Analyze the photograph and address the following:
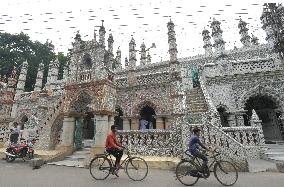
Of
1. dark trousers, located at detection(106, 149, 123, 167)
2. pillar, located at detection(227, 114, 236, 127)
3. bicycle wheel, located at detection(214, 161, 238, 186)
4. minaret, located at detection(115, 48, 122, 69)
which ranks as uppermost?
minaret, located at detection(115, 48, 122, 69)

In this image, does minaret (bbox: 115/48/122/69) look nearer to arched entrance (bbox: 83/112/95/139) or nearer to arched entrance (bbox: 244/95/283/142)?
arched entrance (bbox: 83/112/95/139)

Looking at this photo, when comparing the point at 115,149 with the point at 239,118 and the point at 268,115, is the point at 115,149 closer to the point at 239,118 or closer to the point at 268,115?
the point at 239,118

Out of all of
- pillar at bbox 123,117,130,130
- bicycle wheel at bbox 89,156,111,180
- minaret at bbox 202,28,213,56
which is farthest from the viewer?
minaret at bbox 202,28,213,56

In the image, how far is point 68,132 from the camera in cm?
1267

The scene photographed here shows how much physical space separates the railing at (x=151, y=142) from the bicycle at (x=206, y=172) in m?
3.72

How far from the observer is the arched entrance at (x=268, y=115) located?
51.2 feet

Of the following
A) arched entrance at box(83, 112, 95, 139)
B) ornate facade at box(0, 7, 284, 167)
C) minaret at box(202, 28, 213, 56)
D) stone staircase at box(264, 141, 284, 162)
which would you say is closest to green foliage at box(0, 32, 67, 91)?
ornate facade at box(0, 7, 284, 167)

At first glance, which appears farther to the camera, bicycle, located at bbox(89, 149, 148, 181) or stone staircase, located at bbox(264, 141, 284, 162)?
stone staircase, located at bbox(264, 141, 284, 162)

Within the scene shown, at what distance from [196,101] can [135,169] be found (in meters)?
9.23

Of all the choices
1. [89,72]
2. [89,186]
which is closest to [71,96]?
[89,72]

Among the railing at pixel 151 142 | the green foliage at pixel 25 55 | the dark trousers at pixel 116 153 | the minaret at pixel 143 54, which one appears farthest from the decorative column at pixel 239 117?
the green foliage at pixel 25 55

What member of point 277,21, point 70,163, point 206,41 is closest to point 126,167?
point 70,163

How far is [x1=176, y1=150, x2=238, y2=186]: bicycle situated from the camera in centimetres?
634

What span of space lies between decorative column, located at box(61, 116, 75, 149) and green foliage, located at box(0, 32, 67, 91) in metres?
27.6
